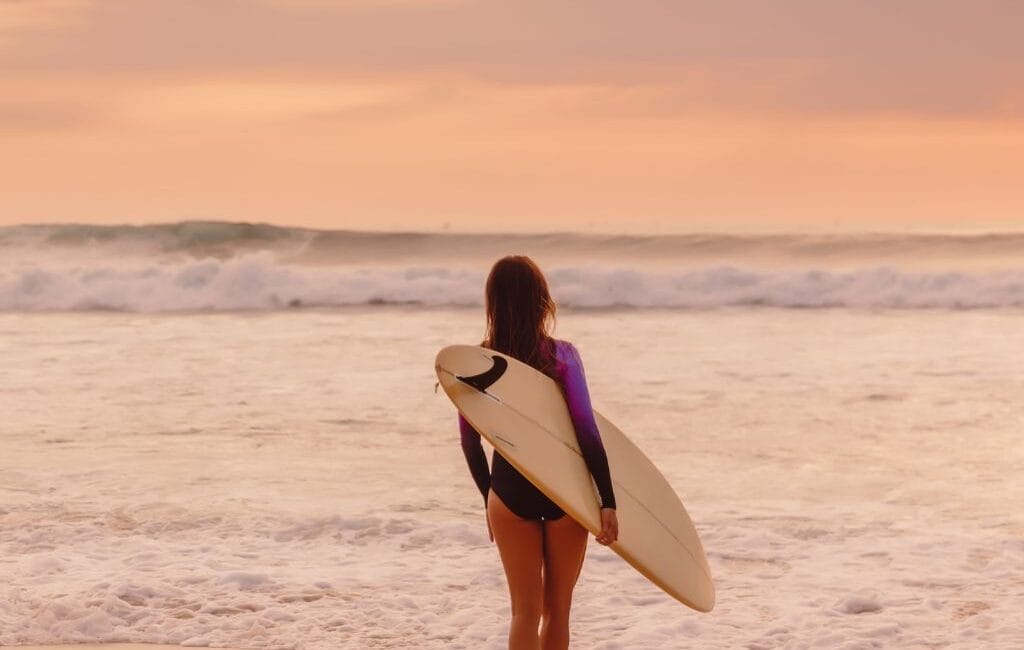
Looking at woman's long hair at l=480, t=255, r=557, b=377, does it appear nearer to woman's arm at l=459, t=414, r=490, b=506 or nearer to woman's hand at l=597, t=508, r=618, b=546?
woman's arm at l=459, t=414, r=490, b=506

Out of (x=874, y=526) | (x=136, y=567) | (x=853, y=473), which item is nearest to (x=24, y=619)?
(x=136, y=567)

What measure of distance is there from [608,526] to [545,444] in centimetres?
26

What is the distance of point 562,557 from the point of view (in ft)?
10.6

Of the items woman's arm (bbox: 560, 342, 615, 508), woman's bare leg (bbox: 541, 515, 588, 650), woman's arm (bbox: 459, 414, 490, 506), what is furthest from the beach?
woman's arm (bbox: 560, 342, 615, 508)

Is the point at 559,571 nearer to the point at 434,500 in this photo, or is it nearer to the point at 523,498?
the point at 523,498

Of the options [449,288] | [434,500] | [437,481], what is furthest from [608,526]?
[449,288]

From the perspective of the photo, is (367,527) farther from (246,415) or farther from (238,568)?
(246,415)

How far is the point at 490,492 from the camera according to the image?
3301mm

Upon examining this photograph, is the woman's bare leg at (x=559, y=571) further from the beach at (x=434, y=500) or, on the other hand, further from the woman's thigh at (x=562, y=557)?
the beach at (x=434, y=500)

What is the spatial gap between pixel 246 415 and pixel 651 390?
3423mm

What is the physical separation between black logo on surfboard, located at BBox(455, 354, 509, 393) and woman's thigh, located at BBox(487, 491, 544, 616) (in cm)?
30

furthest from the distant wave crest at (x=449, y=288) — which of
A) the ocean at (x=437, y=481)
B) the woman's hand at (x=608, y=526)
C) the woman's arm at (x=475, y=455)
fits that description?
the woman's hand at (x=608, y=526)

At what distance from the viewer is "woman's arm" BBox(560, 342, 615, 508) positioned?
3.18m

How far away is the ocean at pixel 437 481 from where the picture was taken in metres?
4.95
